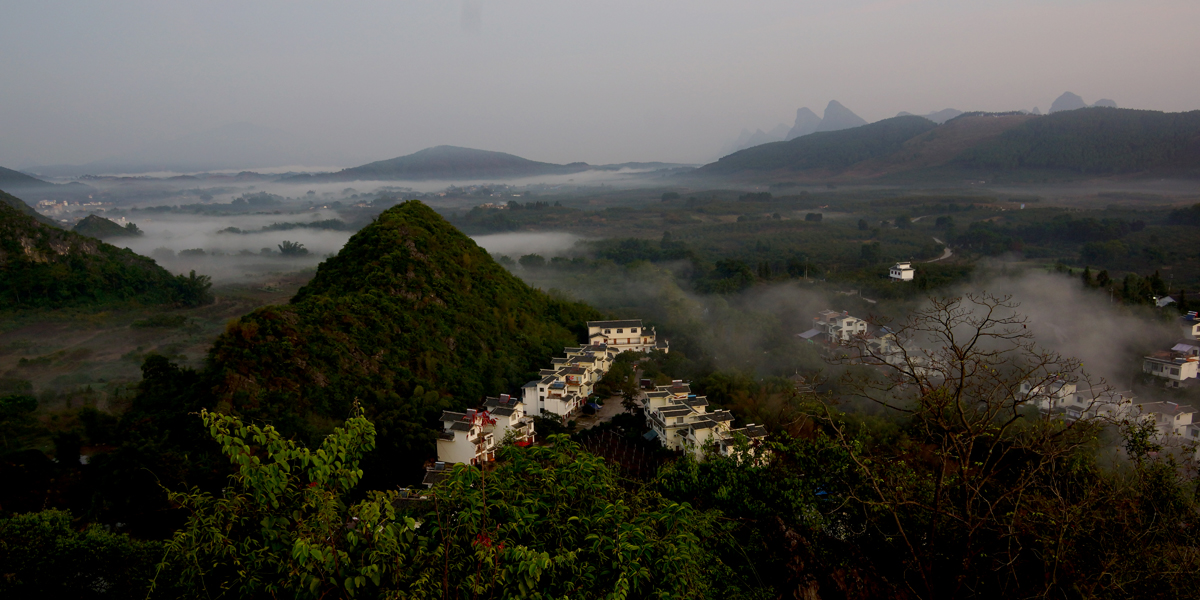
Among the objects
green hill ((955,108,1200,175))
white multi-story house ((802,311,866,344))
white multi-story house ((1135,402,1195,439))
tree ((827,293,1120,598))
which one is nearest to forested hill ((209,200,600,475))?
tree ((827,293,1120,598))

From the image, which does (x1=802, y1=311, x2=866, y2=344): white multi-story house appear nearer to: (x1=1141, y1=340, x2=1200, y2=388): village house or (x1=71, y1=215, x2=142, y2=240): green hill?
(x1=1141, y1=340, x2=1200, y2=388): village house

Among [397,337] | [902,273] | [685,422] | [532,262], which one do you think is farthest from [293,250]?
[685,422]

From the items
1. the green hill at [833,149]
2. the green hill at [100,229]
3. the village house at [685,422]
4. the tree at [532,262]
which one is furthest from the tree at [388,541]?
the green hill at [833,149]

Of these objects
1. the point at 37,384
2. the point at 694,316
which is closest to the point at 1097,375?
the point at 694,316

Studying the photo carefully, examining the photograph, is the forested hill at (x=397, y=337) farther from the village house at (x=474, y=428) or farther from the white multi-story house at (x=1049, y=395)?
the white multi-story house at (x=1049, y=395)

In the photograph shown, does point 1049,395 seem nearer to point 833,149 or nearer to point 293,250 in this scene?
point 293,250

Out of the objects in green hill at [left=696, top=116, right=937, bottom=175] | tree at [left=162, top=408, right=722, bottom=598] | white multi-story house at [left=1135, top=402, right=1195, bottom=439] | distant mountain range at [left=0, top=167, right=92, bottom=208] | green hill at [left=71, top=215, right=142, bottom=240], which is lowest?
white multi-story house at [left=1135, top=402, right=1195, bottom=439]
